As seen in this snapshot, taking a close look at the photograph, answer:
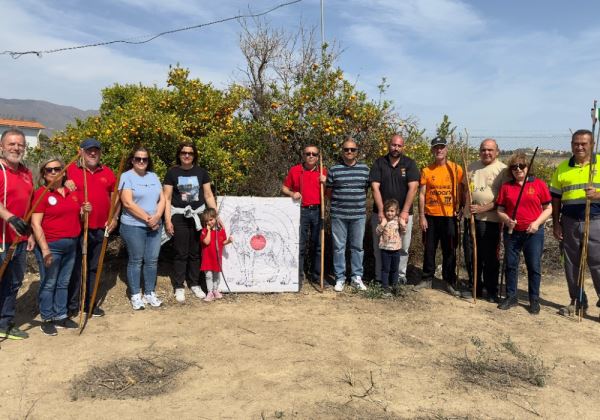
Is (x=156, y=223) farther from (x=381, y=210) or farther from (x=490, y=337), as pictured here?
(x=490, y=337)

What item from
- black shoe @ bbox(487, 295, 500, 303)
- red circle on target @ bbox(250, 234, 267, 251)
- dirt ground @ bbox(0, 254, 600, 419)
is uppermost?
red circle on target @ bbox(250, 234, 267, 251)

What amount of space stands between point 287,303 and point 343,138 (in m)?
2.89

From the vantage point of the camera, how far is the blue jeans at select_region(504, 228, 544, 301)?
5.59 m

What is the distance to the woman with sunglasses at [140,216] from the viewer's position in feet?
17.0

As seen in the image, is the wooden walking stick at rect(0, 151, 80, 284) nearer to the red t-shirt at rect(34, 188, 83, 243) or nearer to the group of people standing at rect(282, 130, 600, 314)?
the red t-shirt at rect(34, 188, 83, 243)

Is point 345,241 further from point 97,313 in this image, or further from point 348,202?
point 97,313

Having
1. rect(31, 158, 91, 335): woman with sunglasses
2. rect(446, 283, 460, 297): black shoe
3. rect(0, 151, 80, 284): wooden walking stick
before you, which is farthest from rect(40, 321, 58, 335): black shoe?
rect(446, 283, 460, 297): black shoe

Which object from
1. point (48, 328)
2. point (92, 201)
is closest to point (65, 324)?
point (48, 328)

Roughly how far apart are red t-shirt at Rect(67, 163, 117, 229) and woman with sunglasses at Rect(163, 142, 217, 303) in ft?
2.26

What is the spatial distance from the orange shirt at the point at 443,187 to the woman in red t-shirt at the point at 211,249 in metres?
2.85

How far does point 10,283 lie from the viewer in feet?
14.9

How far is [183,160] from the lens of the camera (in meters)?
5.56

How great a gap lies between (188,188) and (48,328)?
2.16 metres

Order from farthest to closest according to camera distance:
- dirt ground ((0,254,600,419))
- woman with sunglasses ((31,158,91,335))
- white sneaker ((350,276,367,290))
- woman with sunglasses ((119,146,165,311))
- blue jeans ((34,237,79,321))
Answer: white sneaker ((350,276,367,290)) → woman with sunglasses ((119,146,165,311)) → blue jeans ((34,237,79,321)) → woman with sunglasses ((31,158,91,335)) → dirt ground ((0,254,600,419))
